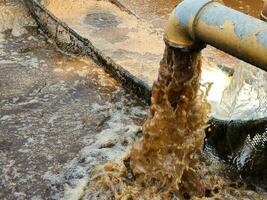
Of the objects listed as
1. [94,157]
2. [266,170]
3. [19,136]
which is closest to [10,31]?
[19,136]

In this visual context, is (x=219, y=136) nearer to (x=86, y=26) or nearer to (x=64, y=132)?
(x=64, y=132)

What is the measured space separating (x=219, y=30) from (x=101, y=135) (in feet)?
6.55

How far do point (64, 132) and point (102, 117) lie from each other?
1.33 ft

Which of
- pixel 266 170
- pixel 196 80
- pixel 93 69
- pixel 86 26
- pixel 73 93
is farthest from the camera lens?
pixel 86 26

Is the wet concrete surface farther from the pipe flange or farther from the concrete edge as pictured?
the pipe flange

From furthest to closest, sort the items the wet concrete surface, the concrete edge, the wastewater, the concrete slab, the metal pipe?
the concrete slab, the concrete edge, the wet concrete surface, the wastewater, the metal pipe

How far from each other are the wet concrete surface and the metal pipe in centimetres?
164

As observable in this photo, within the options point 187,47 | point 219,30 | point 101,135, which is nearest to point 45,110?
point 101,135

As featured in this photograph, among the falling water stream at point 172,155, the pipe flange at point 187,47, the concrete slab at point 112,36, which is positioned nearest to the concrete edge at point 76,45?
the concrete slab at point 112,36

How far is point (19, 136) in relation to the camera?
409 cm

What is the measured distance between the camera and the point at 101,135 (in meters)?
4.12

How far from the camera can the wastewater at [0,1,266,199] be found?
3.08m

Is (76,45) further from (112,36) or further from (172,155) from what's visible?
(172,155)

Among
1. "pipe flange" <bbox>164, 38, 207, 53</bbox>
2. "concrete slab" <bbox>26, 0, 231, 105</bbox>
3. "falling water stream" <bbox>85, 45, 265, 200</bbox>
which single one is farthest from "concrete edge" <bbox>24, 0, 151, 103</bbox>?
"pipe flange" <bbox>164, 38, 207, 53</bbox>
